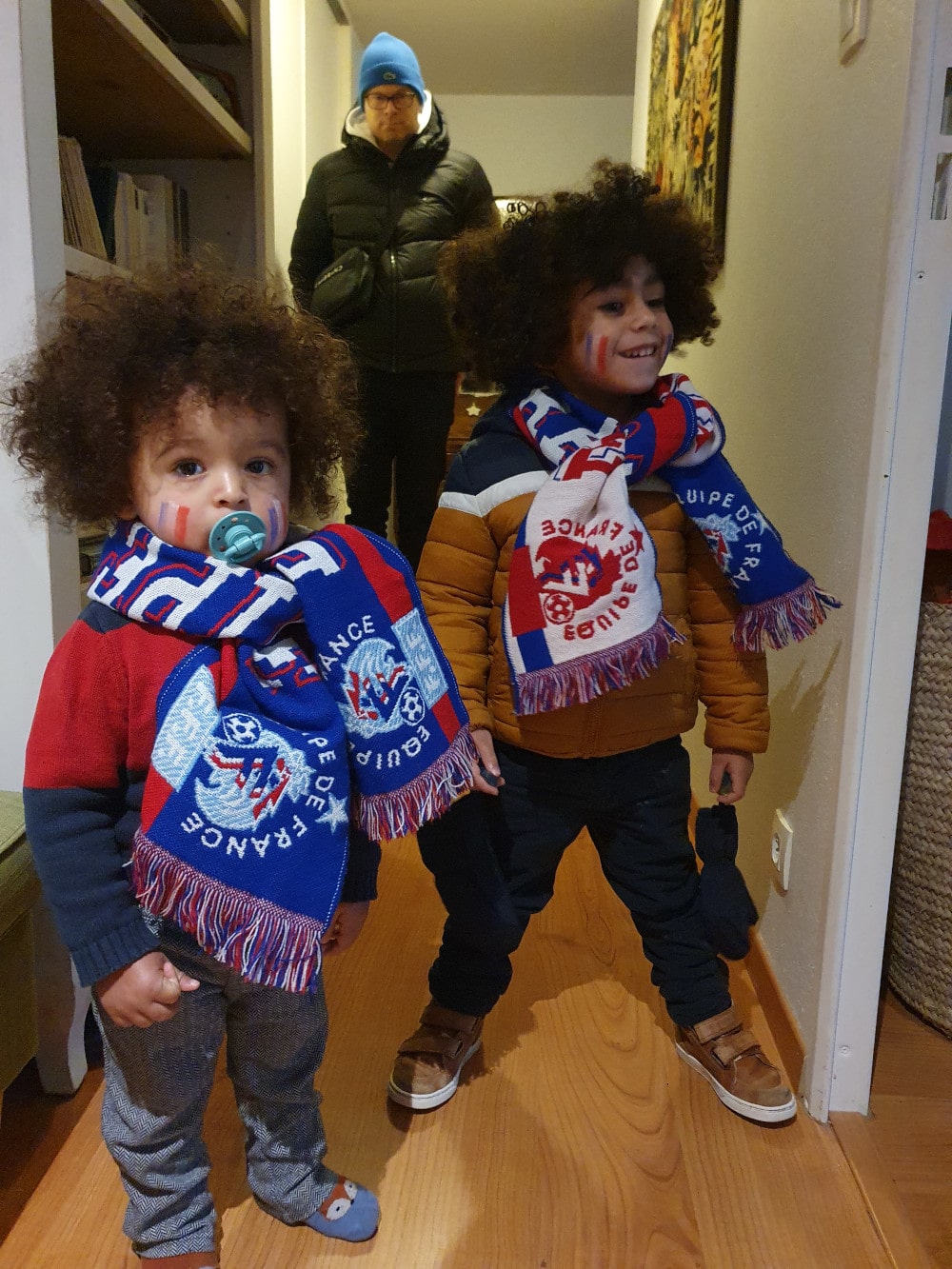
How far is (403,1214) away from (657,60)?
278cm

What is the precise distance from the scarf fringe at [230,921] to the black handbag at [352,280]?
1.66m

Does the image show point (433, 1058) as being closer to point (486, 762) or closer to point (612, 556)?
point (486, 762)

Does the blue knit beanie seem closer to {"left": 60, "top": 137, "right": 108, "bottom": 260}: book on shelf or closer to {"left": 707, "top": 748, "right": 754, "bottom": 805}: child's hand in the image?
{"left": 60, "top": 137, "right": 108, "bottom": 260}: book on shelf

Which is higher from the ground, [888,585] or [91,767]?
[888,585]

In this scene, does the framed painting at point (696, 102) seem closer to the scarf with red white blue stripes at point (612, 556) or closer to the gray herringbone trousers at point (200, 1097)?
the scarf with red white blue stripes at point (612, 556)

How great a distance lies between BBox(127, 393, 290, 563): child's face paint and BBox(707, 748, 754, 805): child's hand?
2.14 feet

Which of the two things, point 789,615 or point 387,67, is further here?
point 387,67

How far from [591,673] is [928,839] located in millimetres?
646

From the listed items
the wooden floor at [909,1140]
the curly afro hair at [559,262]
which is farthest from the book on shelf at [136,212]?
the wooden floor at [909,1140]

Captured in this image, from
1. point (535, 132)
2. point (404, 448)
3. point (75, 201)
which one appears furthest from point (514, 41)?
point (75, 201)

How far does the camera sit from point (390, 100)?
205cm

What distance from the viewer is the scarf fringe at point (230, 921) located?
2.47ft

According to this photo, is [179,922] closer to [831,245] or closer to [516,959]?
[516,959]

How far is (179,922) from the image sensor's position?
0.77m
